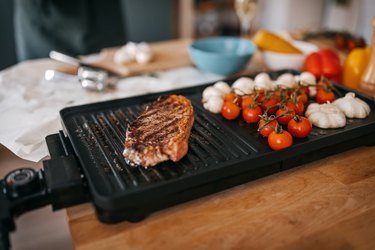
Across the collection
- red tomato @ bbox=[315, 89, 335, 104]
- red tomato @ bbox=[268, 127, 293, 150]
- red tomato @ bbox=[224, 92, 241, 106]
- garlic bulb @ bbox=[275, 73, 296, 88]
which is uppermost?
garlic bulb @ bbox=[275, 73, 296, 88]

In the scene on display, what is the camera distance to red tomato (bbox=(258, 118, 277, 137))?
0.98m

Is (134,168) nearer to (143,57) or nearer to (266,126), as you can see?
(266,126)

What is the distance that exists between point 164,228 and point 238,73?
1.14m

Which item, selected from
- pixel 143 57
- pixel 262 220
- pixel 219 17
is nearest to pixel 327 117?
pixel 262 220

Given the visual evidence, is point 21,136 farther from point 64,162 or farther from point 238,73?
point 238,73

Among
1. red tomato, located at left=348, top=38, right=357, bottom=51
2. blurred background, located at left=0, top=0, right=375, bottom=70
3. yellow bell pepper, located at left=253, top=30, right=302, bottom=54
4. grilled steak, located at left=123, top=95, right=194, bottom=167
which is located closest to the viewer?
grilled steak, located at left=123, top=95, right=194, bottom=167

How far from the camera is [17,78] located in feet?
5.37

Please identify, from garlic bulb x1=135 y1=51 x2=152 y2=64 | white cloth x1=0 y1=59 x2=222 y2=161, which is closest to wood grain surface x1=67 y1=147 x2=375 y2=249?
white cloth x1=0 y1=59 x2=222 y2=161

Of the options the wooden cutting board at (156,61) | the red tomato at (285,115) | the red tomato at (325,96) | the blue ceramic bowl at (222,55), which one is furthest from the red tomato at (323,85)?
the wooden cutting board at (156,61)

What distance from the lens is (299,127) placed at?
3.18 feet

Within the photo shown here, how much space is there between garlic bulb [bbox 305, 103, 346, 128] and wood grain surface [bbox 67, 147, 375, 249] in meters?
0.16

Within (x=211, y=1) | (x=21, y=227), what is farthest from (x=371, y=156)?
(x=211, y=1)

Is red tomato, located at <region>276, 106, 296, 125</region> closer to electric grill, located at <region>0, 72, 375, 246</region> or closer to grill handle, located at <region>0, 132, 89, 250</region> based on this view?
electric grill, located at <region>0, 72, 375, 246</region>

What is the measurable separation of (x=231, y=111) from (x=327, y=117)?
0.97 ft
